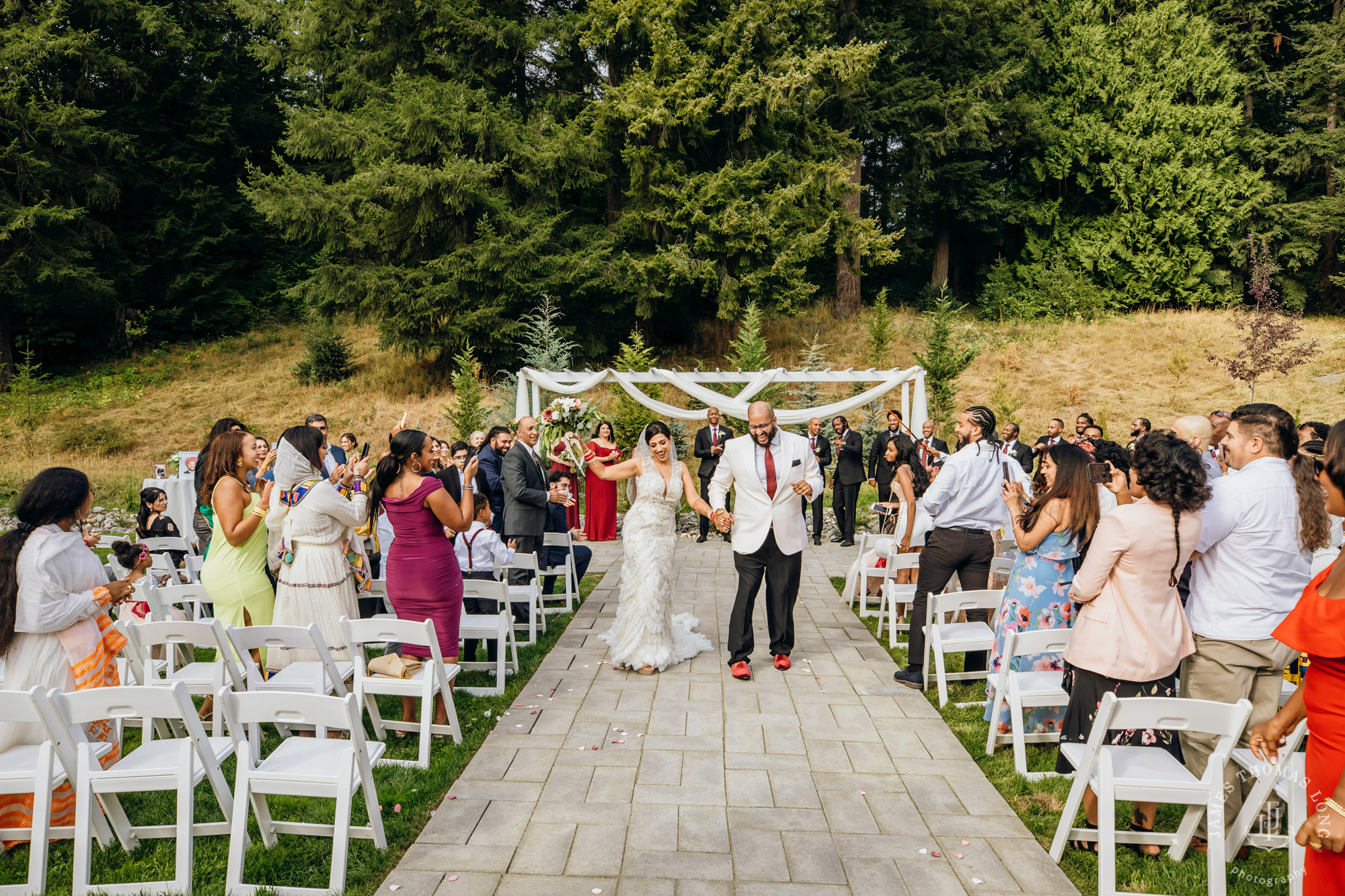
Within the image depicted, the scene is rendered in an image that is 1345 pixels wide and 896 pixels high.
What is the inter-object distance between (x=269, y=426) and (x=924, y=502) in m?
17.9

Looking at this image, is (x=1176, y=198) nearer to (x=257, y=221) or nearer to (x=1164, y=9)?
(x=1164, y=9)

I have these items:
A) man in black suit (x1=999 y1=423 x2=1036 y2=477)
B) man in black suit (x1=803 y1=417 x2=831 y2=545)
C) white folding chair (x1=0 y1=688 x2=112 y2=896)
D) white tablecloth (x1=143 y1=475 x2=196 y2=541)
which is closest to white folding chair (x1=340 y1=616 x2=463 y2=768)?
white folding chair (x1=0 y1=688 x2=112 y2=896)

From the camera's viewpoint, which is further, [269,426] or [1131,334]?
[1131,334]

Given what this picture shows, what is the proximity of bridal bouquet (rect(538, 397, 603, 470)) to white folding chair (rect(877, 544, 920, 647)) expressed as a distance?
4.50 meters

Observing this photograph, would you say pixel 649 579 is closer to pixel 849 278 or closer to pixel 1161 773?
pixel 1161 773

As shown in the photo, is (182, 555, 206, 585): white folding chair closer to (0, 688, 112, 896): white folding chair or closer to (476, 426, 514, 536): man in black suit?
(476, 426, 514, 536): man in black suit

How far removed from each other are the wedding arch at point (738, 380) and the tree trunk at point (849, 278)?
424 inches

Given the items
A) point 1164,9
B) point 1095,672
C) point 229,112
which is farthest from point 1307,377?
point 229,112

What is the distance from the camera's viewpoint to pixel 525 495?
22.9ft

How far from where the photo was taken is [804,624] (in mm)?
7246

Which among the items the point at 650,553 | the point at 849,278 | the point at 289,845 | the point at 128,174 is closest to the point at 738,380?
the point at 650,553

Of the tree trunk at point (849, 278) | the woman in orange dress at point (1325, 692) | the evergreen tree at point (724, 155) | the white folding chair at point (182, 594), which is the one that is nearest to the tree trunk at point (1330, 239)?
the tree trunk at point (849, 278)

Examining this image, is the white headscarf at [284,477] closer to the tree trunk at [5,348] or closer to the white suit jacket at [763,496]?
the white suit jacket at [763,496]

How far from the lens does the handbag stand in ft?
13.8
